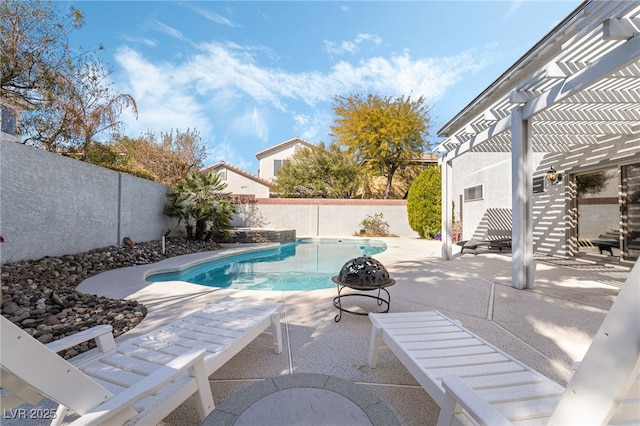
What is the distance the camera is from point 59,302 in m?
4.10

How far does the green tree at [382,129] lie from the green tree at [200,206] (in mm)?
10987

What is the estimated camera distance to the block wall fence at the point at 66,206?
5.53 m

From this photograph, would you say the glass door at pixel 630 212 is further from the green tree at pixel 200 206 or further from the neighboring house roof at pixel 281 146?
the neighboring house roof at pixel 281 146

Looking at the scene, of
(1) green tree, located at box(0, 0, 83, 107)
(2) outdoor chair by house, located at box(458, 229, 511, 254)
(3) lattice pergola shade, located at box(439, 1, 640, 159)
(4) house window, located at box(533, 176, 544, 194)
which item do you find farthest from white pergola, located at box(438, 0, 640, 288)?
(1) green tree, located at box(0, 0, 83, 107)

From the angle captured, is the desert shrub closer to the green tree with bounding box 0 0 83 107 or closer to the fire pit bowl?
the fire pit bowl

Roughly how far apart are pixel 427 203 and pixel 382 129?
690 cm

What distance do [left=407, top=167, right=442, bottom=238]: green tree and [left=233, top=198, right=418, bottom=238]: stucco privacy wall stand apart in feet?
8.16

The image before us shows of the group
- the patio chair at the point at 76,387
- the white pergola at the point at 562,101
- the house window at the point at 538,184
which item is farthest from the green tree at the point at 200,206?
the house window at the point at 538,184

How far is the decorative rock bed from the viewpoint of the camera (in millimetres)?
3355

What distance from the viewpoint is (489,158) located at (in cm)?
1173

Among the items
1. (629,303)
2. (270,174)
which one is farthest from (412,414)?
(270,174)

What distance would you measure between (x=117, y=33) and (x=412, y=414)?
12.1 m

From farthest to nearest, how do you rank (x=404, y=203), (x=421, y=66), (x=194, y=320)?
1. (x=404, y=203)
2. (x=421, y=66)
3. (x=194, y=320)

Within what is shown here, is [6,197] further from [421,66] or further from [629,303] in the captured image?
[421,66]
